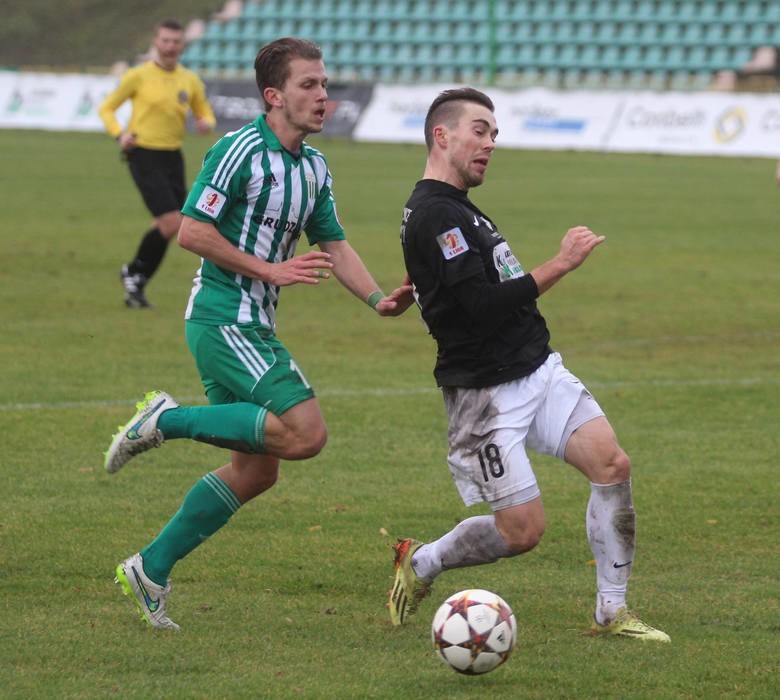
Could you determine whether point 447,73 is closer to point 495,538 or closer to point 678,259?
point 678,259

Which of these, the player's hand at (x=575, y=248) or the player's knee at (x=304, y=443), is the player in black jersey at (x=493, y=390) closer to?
the player's hand at (x=575, y=248)

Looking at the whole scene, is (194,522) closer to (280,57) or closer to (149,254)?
(280,57)

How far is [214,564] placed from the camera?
605cm

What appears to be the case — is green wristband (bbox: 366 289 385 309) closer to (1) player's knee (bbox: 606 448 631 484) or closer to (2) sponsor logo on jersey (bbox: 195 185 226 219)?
(2) sponsor logo on jersey (bbox: 195 185 226 219)

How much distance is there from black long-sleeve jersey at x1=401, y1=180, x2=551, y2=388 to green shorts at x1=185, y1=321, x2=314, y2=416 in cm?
54

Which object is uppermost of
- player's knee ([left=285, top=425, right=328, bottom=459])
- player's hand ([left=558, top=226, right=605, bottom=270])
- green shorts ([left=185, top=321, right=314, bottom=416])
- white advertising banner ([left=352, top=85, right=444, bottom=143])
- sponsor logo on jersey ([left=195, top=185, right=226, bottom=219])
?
player's hand ([left=558, top=226, right=605, bottom=270])

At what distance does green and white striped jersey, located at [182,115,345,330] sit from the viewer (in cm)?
527

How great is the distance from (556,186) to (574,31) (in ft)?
62.2

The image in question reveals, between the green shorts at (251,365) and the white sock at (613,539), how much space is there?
3.68 feet

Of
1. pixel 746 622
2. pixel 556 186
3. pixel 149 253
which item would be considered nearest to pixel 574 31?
pixel 556 186

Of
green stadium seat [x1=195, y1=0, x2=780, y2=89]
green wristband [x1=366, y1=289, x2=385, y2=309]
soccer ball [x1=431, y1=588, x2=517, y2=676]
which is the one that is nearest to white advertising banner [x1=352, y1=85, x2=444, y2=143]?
green stadium seat [x1=195, y1=0, x2=780, y2=89]

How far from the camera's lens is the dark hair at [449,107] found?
16.8 ft

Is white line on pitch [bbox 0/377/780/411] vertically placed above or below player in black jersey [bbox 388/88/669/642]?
below

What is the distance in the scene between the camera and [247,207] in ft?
17.6
